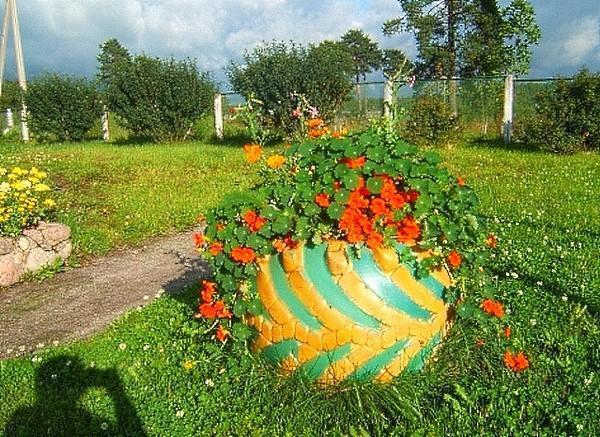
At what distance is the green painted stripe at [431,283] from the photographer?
3100 millimetres

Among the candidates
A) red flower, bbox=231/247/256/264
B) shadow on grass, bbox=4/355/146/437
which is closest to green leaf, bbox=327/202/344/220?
red flower, bbox=231/247/256/264

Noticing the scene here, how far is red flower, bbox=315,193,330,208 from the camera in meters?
3.11

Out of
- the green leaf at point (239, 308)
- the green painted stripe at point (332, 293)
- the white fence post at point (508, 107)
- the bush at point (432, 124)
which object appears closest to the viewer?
the green painted stripe at point (332, 293)

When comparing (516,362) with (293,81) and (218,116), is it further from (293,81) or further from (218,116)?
(218,116)

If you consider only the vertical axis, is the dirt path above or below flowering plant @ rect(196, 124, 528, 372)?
below

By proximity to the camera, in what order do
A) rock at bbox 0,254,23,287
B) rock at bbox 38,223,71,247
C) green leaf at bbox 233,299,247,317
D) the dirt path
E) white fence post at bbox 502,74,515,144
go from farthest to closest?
white fence post at bbox 502,74,515,144
rock at bbox 38,223,71,247
rock at bbox 0,254,23,287
the dirt path
green leaf at bbox 233,299,247,317

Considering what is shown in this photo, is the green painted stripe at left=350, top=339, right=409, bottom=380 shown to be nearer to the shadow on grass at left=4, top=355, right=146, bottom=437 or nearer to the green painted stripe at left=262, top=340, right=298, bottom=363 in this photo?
the green painted stripe at left=262, top=340, right=298, bottom=363

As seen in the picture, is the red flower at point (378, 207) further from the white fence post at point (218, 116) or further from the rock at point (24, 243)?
the white fence post at point (218, 116)

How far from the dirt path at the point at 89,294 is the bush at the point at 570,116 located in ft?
31.9

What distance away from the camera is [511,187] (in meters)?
9.30

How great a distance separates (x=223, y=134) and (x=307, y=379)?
1814cm

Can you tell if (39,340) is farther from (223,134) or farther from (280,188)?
(223,134)

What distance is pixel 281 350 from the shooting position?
3219 mm

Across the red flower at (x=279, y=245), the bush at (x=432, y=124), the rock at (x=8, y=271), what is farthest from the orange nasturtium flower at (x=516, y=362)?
the bush at (x=432, y=124)
